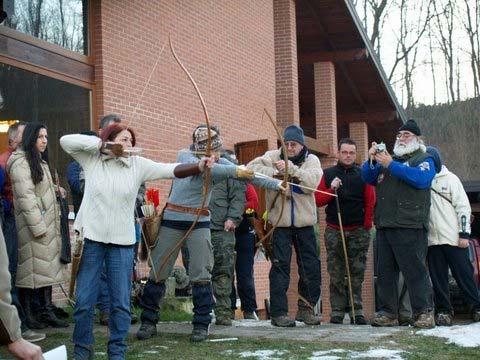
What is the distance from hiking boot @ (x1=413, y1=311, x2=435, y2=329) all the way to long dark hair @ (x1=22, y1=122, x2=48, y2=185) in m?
3.52

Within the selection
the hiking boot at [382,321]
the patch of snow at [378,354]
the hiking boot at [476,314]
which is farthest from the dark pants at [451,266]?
the patch of snow at [378,354]

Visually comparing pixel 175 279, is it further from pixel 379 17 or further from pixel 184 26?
pixel 379 17

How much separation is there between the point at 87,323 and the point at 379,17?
1253 inches

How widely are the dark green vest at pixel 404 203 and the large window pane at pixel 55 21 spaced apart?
4.27 m

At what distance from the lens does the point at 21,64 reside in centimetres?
987

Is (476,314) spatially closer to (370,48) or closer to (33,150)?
(33,150)

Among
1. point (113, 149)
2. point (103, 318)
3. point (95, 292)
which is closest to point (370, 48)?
point (103, 318)

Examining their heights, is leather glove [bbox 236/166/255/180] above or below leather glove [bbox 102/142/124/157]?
below

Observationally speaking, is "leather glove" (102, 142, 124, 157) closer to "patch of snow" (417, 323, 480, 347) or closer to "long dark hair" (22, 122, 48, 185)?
"long dark hair" (22, 122, 48, 185)

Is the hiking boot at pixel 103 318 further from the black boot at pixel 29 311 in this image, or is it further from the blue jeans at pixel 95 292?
the blue jeans at pixel 95 292

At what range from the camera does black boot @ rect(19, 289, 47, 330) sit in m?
7.85

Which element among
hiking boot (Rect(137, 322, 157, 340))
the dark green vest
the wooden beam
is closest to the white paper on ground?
hiking boot (Rect(137, 322, 157, 340))

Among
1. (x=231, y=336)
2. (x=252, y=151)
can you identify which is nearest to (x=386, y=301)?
(x=231, y=336)

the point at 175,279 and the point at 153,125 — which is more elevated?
the point at 153,125
